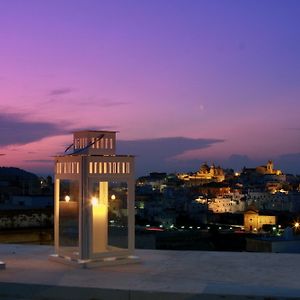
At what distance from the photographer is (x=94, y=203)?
175 inches

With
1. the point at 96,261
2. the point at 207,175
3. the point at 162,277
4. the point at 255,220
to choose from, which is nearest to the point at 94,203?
the point at 96,261

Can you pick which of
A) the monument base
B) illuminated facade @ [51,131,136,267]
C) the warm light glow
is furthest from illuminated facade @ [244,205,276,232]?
the warm light glow

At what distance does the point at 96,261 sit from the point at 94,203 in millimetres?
436

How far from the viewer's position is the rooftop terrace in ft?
10.3

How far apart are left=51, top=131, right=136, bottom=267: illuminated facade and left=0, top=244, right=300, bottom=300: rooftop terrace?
18cm

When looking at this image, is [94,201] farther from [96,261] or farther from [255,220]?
[255,220]

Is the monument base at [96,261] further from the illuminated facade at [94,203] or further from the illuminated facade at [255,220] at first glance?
the illuminated facade at [255,220]

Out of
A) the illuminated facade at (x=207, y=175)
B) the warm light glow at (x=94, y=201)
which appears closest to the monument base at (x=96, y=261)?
the warm light glow at (x=94, y=201)

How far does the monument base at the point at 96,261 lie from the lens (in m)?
4.23

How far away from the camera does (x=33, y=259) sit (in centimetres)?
464

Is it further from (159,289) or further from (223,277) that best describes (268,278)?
(159,289)

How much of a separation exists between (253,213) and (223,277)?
66.8m

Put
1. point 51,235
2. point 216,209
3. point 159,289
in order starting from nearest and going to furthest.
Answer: point 159,289
point 51,235
point 216,209

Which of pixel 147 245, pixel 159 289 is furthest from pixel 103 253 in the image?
pixel 147 245
